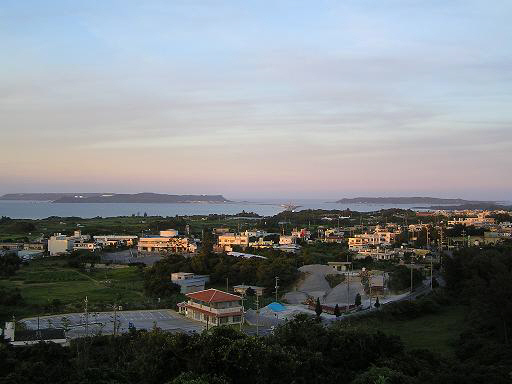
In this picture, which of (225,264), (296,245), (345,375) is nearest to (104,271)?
(225,264)

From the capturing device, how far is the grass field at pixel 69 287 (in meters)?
19.7

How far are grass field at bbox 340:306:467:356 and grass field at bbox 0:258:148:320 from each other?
907 centimetres

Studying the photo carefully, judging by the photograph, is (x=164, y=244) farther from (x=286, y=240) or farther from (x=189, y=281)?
(x=189, y=281)

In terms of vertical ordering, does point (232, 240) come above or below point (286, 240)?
below

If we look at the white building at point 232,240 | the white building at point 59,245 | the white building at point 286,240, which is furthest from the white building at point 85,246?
the white building at point 286,240

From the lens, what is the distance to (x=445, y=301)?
64.5 feet

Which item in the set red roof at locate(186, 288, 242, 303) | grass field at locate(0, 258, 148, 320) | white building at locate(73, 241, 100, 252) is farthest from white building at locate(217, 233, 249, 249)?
red roof at locate(186, 288, 242, 303)

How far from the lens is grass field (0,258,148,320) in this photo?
19.7 meters

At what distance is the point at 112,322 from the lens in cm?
1716

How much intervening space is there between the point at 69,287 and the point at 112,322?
8055 mm

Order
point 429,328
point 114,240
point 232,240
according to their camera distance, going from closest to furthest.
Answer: point 429,328, point 232,240, point 114,240

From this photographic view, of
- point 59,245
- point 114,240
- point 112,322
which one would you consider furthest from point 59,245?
point 112,322

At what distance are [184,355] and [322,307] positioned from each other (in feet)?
39.1

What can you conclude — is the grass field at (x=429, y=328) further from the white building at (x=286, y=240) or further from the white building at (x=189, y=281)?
the white building at (x=286, y=240)
